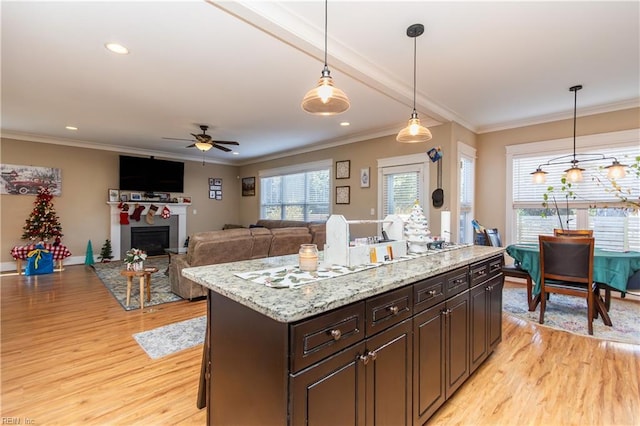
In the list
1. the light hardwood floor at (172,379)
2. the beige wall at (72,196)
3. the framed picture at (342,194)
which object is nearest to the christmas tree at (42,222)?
the beige wall at (72,196)

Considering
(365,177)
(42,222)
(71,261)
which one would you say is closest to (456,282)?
(365,177)

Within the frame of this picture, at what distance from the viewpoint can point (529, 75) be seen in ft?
11.0

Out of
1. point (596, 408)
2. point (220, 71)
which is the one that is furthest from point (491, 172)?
point (220, 71)

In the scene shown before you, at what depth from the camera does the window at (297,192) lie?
6.71 meters

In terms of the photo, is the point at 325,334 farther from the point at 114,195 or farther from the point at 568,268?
the point at 114,195

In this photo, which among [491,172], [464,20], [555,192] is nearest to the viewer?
[464,20]

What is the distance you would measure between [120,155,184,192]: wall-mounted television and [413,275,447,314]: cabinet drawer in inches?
299

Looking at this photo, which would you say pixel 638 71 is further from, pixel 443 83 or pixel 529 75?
pixel 443 83

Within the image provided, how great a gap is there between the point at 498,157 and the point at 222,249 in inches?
192

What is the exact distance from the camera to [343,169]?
244 inches

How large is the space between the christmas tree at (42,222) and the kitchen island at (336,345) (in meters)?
6.15

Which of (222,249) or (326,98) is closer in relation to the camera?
(326,98)

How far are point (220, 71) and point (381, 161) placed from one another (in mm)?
3250

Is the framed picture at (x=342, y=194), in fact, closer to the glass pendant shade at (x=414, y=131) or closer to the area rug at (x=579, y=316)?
the area rug at (x=579, y=316)
